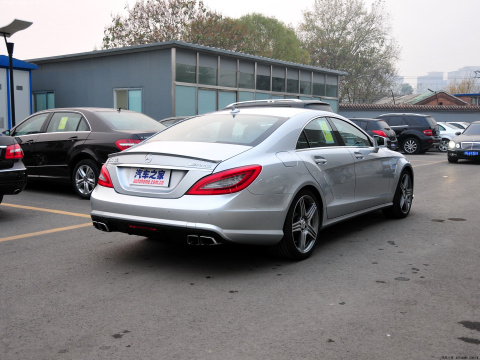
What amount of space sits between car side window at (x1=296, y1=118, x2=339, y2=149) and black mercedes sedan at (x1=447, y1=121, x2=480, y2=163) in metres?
13.8

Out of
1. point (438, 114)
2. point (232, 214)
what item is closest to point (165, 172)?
point (232, 214)

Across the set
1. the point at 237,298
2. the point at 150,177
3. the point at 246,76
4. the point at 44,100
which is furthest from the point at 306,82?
the point at 237,298

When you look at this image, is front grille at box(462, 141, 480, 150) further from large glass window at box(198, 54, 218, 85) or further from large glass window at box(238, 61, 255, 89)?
large glass window at box(238, 61, 255, 89)

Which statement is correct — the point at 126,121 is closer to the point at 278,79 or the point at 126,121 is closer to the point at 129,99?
the point at 129,99

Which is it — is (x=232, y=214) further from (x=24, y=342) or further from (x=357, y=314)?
(x=24, y=342)

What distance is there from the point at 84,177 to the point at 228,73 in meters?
16.7

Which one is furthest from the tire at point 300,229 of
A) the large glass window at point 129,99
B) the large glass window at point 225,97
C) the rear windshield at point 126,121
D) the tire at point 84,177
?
the large glass window at point 225,97

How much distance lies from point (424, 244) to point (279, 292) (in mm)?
2444

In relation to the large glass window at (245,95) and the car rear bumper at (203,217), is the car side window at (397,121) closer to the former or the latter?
the large glass window at (245,95)

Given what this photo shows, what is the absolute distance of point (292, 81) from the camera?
29.6m

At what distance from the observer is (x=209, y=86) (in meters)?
23.9

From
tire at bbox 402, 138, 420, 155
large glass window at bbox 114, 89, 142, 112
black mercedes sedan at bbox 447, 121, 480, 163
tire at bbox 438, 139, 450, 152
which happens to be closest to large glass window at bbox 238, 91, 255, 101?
large glass window at bbox 114, 89, 142, 112

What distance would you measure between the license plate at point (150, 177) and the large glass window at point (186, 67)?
57.8 ft

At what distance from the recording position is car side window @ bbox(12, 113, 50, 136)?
1002cm
